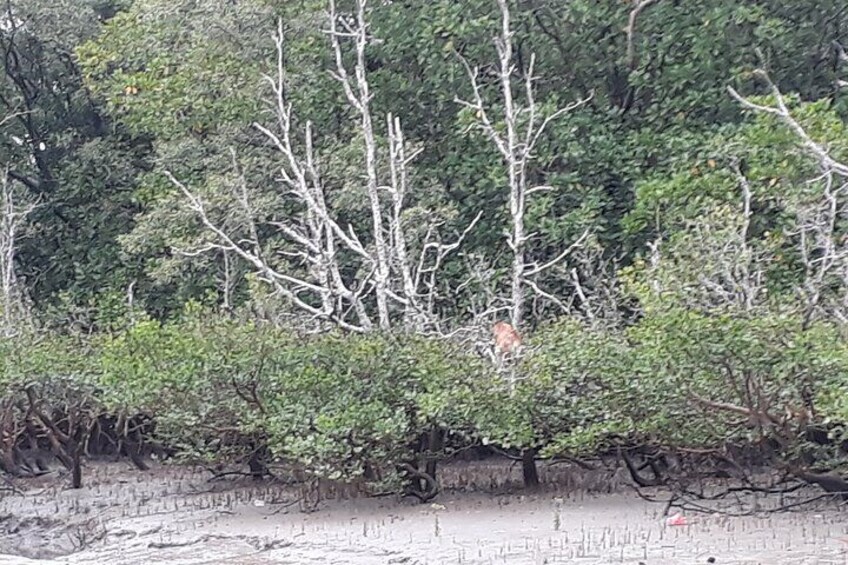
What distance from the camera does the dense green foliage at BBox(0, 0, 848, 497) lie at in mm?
10352

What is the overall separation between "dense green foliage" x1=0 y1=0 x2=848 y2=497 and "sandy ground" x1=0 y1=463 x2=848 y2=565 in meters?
0.56

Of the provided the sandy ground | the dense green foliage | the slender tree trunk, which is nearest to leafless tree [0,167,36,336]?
the dense green foliage

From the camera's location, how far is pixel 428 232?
14.0 metres

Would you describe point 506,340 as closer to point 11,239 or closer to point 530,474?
point 530,474

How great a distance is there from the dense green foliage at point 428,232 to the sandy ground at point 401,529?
56cm

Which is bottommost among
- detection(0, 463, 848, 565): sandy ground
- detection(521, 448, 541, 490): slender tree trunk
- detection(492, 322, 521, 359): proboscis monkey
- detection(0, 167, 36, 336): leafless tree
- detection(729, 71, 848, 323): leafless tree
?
detection(0, 463, 848, 565): sandy ground

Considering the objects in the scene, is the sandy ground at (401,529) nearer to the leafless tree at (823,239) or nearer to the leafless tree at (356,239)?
the leafless tree at (823,239)

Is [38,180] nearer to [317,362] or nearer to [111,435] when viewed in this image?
[111,435]

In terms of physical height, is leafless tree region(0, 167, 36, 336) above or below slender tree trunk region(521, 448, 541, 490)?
above

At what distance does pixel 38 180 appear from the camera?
70.1 ft

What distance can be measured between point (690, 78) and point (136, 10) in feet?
28.3

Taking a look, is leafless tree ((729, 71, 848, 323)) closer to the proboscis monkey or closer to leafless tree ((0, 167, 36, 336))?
the proboscis monkey

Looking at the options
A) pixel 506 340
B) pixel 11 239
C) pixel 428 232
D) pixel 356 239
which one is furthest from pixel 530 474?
pixel 11 239

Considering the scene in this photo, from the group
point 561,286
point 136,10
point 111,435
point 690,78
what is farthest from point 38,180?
point 690,78
